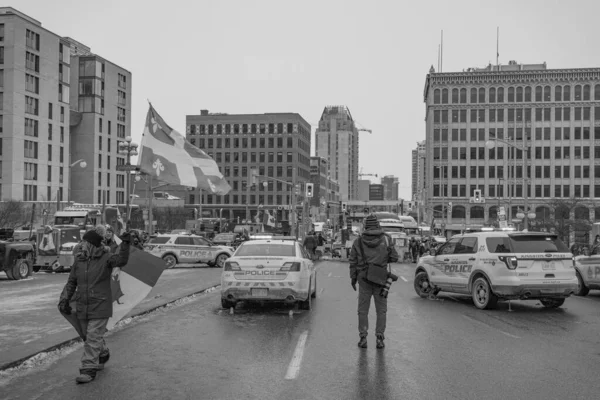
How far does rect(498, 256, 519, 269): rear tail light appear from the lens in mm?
13172

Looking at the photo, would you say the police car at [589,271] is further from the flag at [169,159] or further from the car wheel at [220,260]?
the car wheel at [220,260]

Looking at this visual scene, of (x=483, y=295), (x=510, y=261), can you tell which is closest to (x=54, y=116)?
(x=483, y=295)

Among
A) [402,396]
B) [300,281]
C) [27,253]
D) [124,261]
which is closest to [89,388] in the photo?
[124,261]

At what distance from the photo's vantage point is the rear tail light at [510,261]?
13172mm

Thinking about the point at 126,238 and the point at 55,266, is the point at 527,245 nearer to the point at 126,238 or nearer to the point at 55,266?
the point at 126,238

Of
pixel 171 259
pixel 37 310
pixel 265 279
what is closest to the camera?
pixel 265 279

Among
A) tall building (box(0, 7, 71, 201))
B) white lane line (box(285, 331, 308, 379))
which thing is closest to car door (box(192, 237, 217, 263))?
white lane line (box(285, 331, 308, 379))

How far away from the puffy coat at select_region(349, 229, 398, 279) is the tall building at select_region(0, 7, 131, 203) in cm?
6124

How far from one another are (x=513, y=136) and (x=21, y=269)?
9963 cm

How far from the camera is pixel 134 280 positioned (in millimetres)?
8508

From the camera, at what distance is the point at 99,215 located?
4369 cm

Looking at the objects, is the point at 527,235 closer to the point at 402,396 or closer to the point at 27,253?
the point at 402,396

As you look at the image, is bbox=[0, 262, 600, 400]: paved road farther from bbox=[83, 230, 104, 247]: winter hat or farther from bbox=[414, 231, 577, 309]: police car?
bbox=[83, 230, 104, 247]: winter hat

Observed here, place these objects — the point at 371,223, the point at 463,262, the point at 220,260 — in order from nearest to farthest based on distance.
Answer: the point at 371,223
the point at 463,262
the point at 220,260
